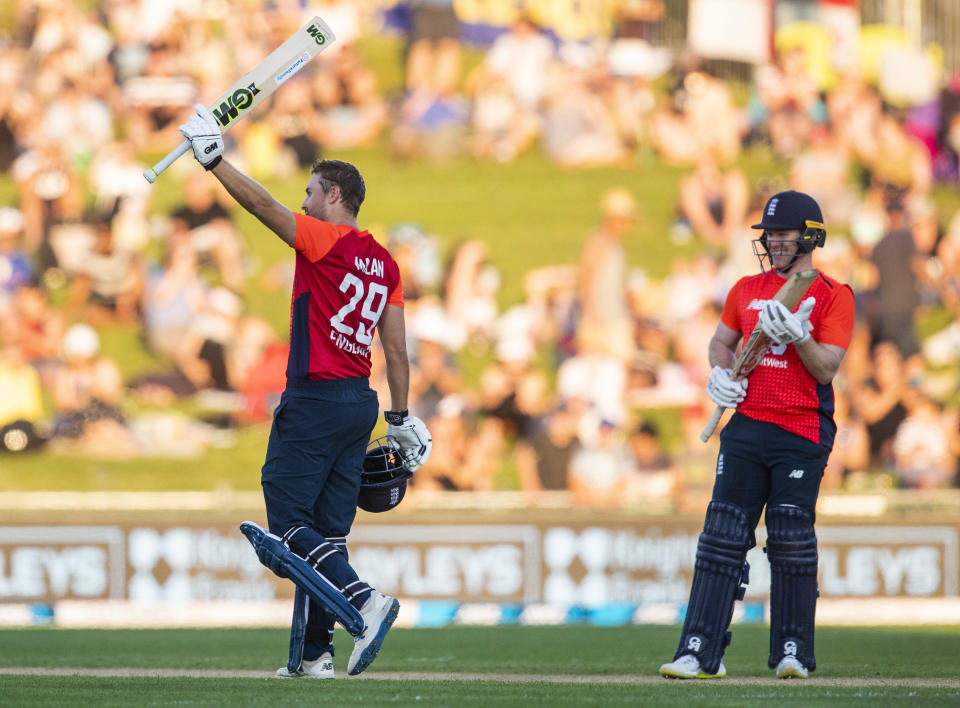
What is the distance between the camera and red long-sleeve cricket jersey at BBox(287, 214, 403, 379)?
21.6ft

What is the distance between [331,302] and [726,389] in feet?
6.07

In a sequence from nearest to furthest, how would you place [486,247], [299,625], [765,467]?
[299,625], [765,467], [486,247]

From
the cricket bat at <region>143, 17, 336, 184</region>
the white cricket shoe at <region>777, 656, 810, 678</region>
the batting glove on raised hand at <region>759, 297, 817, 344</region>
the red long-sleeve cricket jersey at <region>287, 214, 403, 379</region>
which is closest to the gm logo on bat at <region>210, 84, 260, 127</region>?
the cricket bat at <region>143, 17, 336, 184</region>

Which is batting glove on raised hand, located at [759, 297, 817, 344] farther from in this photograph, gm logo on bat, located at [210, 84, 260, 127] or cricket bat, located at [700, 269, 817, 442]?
gm logo on bat, located at [210, 84, 260, 127]

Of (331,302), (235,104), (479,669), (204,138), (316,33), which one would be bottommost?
(479,669)

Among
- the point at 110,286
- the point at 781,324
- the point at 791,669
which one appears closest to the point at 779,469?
the point at 781,324

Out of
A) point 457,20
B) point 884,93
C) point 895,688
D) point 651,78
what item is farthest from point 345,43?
point 895,688

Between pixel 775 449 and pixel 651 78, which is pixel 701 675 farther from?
pixel 651 78

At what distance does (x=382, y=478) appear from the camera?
23.8 ft

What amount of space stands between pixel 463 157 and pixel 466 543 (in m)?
6.76

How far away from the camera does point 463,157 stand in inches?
763

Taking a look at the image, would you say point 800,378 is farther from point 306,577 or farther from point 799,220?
point 306,577

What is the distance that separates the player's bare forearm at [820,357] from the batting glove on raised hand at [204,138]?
105 inches

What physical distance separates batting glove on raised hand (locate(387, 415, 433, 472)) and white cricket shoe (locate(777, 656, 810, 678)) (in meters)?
1.88
